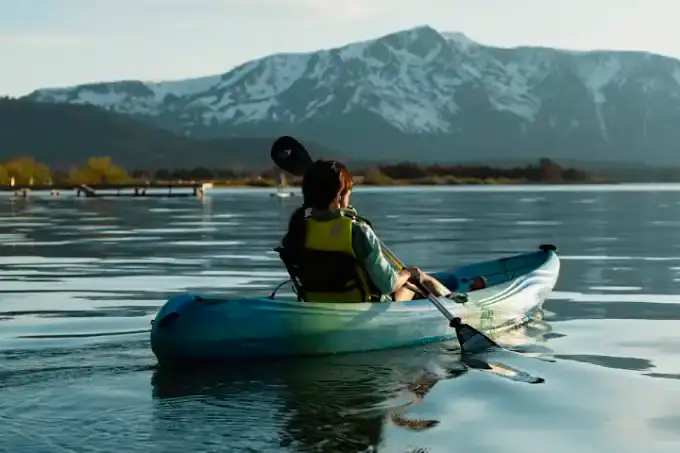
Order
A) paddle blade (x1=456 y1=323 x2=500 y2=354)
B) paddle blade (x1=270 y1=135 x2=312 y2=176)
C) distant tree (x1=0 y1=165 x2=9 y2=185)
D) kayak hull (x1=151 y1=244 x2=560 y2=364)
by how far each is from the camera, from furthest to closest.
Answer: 1. distant tree (x1=0 y1=165 x2=9 y2=185)
2. paddle blade (x1=270 y1=135 x2=312 y2=176)
3. paddle blade (x1=456 y1=323 x2=500 y2=354)
4. kayak hull (x1=151 y1=244 x2=560 y2=364)

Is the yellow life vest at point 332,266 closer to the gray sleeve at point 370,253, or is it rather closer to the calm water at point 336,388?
the gray sleeve at point 370,253

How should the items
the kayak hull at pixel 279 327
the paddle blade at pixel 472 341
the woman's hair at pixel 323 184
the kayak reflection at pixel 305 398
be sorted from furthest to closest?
the paddle blade at pixel 472 341 < the woman's hair at pixel 323 184 < the kayak hull at pixel 279 327 < the kayak reflection at pixel 305 398

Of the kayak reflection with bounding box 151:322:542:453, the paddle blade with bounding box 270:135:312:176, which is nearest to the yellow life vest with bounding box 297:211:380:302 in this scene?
the kayak reflection with bounding box 151:322:542:453

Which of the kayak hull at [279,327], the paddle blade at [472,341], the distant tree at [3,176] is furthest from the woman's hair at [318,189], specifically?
the distant tree at [3,176]

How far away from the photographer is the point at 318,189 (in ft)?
40.6

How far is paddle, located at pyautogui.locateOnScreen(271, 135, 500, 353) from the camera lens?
1325cm

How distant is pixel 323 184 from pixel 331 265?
36.2 inches

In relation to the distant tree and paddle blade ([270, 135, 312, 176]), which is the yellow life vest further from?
the distant tree

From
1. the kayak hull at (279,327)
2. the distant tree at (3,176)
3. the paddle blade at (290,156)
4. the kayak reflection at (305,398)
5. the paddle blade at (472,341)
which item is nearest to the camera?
the kayak reflection at (305,398)

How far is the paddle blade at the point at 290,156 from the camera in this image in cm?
1452

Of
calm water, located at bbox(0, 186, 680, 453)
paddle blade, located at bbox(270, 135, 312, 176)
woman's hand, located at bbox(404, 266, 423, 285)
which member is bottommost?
calm water, located at bbox(0, 186, 680, 453)

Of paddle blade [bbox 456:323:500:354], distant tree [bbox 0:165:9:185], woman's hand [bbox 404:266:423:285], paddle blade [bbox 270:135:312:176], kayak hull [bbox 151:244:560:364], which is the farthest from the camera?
distant tree [bbox 0:165:9:185]

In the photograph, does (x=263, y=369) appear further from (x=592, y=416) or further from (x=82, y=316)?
(x=82, y=316)

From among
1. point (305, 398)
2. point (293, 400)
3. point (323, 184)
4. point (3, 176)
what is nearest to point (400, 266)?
point (323, 184)
